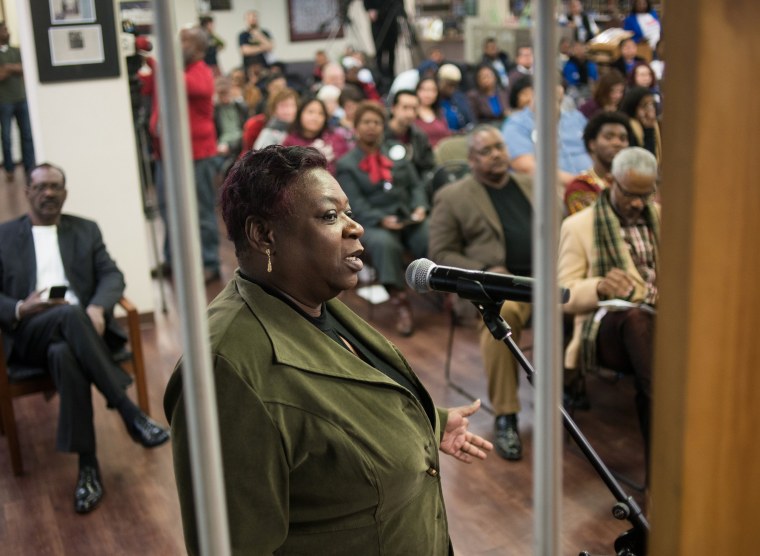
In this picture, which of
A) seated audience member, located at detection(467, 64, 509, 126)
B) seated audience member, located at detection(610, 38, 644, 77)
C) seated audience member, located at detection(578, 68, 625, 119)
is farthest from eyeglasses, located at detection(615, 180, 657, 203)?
seated audience member, located at detection(610, 38, 644, 77)

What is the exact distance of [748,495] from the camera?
0.77m

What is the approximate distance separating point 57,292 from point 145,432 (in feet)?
2.00

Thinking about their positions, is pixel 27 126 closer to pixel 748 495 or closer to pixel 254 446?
pixel 254 446

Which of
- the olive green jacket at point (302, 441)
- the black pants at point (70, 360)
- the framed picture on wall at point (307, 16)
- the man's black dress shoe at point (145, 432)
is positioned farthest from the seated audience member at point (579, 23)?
the olive green jacket at point (302, 441)

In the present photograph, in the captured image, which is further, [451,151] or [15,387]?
[451,151]

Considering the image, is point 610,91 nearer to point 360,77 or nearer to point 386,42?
point 360,77

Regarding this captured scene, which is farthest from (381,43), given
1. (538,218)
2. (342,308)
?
(538,218)

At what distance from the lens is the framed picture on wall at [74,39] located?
4.23 m

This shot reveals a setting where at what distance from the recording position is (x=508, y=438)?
3.30 m

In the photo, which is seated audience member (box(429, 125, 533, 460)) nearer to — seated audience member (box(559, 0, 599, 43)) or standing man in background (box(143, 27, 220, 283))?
standing man in background (box(143, 27, 220, 283))

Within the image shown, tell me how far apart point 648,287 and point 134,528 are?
1.94 m

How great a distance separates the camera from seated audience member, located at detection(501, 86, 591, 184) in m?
5.05

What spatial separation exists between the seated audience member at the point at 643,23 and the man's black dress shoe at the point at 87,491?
21.4 feet

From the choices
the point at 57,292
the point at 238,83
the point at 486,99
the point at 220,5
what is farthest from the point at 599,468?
the point at 220,5
